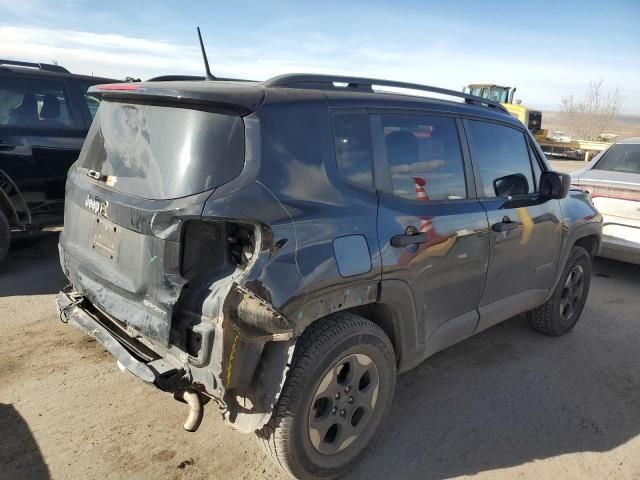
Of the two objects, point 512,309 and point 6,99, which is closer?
point 512,309

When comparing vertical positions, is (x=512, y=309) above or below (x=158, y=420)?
above

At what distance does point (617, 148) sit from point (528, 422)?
527cm

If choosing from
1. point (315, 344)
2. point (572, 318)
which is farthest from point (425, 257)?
point (572, 318)

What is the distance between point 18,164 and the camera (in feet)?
16.8

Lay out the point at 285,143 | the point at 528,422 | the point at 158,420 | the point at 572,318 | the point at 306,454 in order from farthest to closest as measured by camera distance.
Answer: the point at 572,318 < the point at 528,422 < the point at 158,420 < the point at 306,454 < the point at 285,143

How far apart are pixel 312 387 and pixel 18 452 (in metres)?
1.64

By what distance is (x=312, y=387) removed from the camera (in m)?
2.30

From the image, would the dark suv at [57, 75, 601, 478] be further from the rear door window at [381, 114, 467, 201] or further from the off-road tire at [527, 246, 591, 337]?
the off-road tire at [527, 246, 591, 337]

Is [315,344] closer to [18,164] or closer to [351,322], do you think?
[351,322]

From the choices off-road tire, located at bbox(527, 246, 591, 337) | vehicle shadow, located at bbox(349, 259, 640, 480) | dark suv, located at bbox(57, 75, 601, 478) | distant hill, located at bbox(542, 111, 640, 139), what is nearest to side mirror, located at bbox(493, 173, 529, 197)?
dark suv, located at bbox(57, 75, 601, 478)

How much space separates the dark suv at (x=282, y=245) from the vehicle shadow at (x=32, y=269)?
2.21 m

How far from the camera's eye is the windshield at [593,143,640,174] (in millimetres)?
6488

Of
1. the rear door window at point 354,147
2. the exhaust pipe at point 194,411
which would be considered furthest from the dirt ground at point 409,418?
the rear door window at point 354,147

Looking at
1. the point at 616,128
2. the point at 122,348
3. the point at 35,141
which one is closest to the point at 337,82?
the point at 122,348
